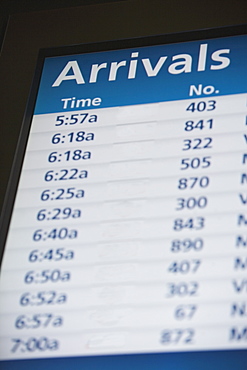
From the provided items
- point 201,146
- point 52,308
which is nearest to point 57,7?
point 201,146

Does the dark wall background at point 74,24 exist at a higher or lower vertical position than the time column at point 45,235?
higher

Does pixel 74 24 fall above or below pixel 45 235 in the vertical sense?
above

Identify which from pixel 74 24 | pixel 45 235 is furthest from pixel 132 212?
pixel 74 24

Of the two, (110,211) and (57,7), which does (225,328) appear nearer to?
(110,211)

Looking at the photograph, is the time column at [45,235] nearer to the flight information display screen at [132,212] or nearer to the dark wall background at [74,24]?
the flight information display screen at [132,212]

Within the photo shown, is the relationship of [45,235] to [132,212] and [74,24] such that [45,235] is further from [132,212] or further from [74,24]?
[74,24]

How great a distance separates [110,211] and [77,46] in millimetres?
616

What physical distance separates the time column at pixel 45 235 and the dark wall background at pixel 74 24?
169 mm

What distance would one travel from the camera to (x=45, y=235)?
196 centimetres

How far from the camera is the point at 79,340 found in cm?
179

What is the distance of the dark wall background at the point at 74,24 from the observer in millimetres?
2303

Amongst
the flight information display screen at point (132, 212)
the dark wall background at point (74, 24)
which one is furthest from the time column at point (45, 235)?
the dark wall background at point (74, 24)

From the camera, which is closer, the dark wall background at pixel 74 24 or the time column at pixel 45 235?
the time column at pixel 45 235

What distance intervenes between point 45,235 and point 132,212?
9.1 inches
